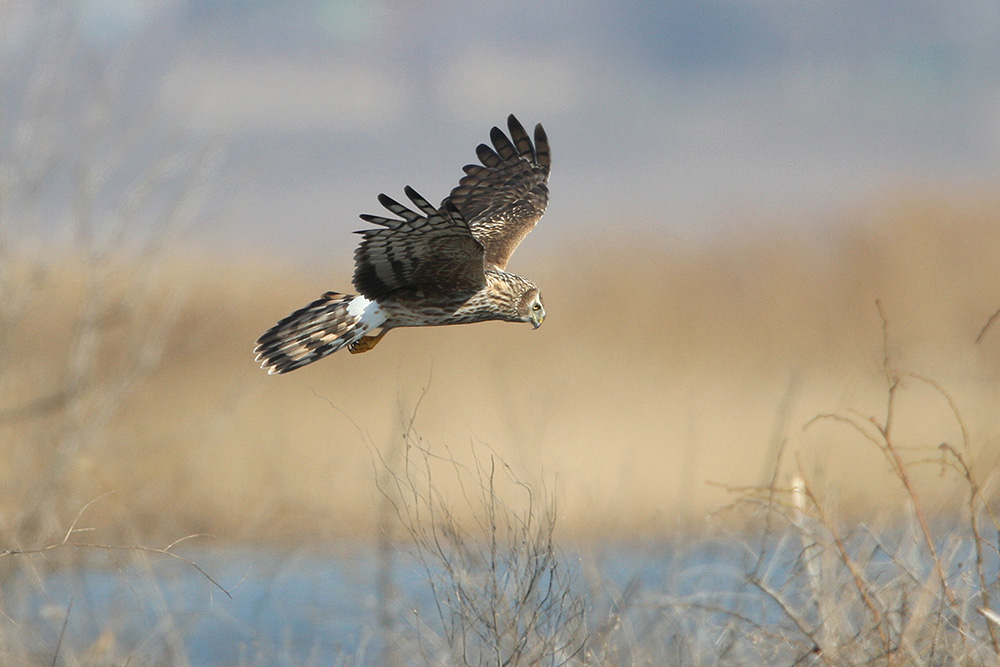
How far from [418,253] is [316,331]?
0.66m

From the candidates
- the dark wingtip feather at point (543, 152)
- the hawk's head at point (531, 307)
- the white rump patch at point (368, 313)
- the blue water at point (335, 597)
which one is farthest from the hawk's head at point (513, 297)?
the dark wingtip feather at point (543, 152)

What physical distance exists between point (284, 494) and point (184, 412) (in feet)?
Result: 5.40

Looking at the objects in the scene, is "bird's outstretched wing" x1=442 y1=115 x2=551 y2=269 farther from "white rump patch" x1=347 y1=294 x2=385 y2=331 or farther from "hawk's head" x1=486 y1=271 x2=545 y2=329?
"white rump patch" x1=347 y1=294 x2=385 y2=331

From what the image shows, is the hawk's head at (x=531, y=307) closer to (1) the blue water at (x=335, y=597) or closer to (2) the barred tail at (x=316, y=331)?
(2) the barred tail at (x=316, y=331)

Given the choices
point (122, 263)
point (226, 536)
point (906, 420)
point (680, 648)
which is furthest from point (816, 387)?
point (680, 648)

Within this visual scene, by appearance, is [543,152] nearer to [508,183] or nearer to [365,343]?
[508,183]

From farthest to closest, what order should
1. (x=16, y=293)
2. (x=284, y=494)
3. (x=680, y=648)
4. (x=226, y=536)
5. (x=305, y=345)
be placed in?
(x=284, y=494)
(x=226, y=536)
(x=16, y=293)
(x=305, y=345)
(x=680, y=648)

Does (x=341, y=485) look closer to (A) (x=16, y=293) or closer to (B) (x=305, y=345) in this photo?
(A) (x=16, y=293)

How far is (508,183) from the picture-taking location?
593cm

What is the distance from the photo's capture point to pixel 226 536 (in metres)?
8.91

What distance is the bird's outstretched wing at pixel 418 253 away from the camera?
12.4 ft

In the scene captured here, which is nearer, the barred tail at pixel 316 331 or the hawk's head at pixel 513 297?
the barred tail at pixel 316 331

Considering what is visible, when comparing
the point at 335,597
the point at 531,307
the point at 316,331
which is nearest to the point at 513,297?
the point at 531,307

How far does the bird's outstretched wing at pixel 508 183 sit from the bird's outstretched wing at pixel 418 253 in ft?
3.98
